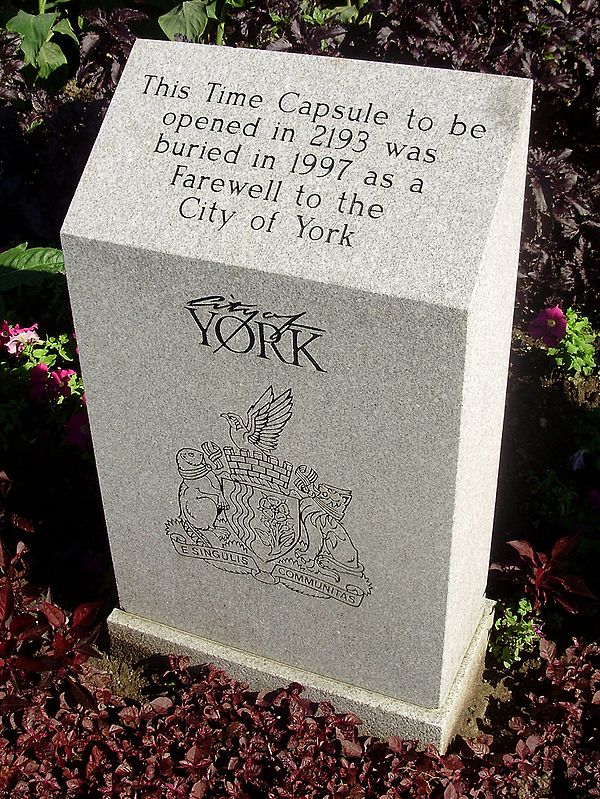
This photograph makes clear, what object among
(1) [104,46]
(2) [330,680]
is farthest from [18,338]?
(2) [330,680]

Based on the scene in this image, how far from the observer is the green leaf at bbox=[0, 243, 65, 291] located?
407 cm

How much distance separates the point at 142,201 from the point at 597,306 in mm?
2675

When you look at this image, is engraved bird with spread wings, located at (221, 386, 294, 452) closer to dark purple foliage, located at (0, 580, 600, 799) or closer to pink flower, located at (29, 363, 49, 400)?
dark purple foliage, located at (0, 580, 600, 799)

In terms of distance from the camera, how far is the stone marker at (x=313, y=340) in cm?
199

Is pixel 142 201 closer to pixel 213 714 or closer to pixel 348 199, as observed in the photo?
pixel 348 199

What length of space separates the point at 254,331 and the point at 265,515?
61 cm

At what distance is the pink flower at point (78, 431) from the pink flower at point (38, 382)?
0.83ft

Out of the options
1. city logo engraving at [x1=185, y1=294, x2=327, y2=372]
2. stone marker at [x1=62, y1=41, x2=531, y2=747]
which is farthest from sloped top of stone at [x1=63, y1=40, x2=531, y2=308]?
city logo engraving at [x1=185, y1=294, x2=327, y2=372]

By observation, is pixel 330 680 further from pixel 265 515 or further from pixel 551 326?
pixel 551 326

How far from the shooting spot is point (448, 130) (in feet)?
6.63

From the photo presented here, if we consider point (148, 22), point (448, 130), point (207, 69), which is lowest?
point (448, 130)

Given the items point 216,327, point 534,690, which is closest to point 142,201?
point 216,327

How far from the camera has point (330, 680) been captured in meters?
2.70

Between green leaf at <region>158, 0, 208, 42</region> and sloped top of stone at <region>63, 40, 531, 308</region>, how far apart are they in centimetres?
288
